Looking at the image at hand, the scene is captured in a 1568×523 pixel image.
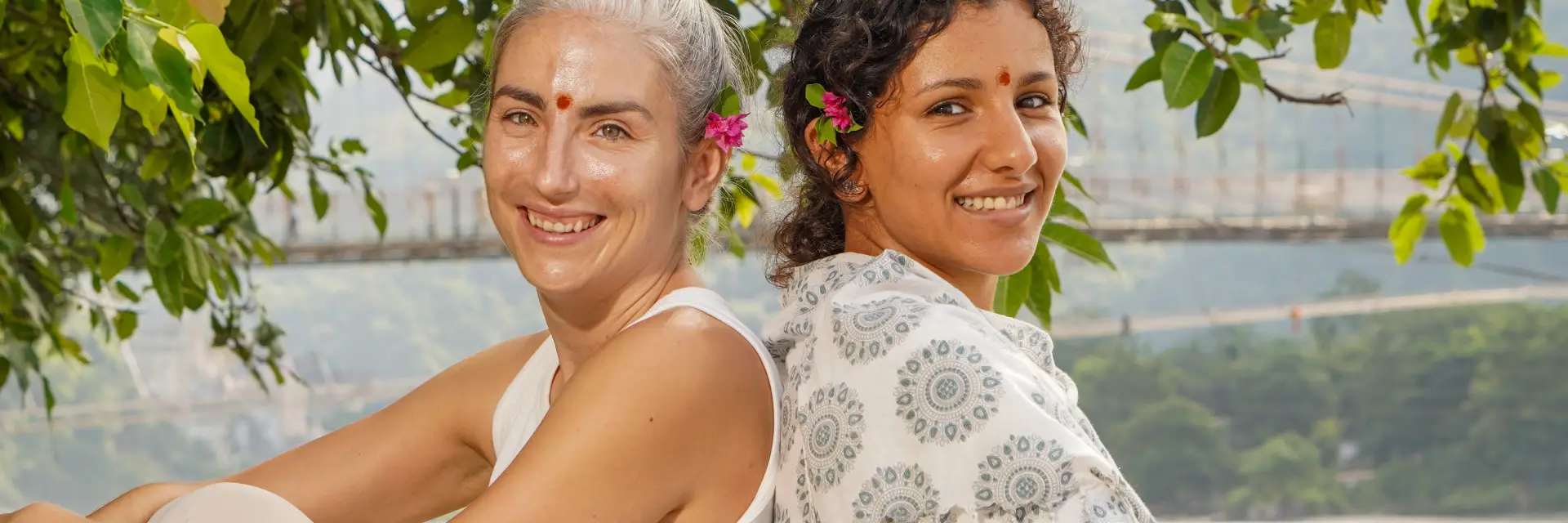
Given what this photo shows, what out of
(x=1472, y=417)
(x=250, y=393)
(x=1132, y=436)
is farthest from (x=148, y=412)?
(x=1472, y=417)

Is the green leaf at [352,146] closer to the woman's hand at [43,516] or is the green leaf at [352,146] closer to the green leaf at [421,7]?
the green leaf at [421,7]

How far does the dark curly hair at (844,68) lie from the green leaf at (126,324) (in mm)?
918

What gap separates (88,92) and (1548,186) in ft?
4.24

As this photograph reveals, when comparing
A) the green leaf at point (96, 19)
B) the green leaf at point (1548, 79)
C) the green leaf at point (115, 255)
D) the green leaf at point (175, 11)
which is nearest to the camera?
the green leaf at point (96, 19)

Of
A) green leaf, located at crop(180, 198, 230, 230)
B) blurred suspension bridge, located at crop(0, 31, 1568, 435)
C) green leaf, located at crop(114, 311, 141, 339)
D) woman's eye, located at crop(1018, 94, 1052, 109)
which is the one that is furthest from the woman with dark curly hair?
blurred suspension bridge, located at crop(0, 31, 1568, 435)

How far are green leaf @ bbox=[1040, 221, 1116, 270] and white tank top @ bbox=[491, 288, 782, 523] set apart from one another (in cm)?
30

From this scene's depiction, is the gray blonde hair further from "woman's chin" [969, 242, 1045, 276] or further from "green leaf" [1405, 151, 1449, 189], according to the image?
"green leaf" [1405, 151, 1449, 189]

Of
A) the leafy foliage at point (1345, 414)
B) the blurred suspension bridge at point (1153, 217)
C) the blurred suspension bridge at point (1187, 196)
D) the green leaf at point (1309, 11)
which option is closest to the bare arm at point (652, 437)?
the green leaf at point (1309, 11)

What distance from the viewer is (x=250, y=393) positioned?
12.7m

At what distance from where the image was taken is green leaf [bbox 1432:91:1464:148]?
162 centimetres

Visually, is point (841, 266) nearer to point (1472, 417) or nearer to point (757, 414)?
point (757, 414)

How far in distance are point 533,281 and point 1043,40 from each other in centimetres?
34

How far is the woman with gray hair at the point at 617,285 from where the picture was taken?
0.88 metres

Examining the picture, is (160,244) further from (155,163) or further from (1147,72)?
(1147,72)
